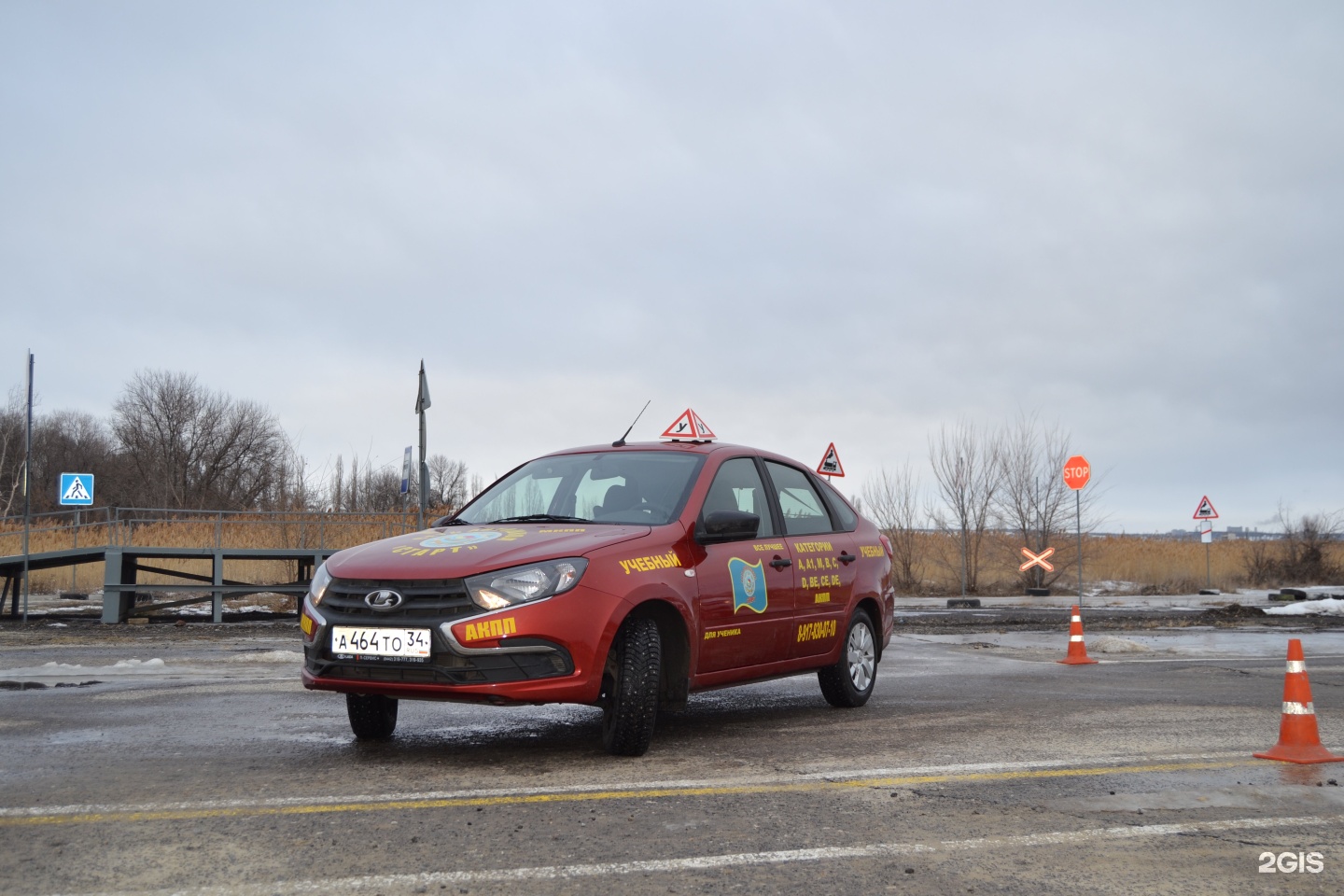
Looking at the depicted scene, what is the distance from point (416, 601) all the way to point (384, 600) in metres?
Answer: 0.18

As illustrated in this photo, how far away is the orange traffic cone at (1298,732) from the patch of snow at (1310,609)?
17.7 m

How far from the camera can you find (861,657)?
835 centimetres

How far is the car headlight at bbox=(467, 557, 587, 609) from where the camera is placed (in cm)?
560

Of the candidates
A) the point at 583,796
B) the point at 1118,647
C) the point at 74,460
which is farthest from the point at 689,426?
the point at 74,460

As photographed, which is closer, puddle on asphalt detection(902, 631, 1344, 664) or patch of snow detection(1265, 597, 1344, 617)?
puddle on asphalt detection(902, 631, 1344, 664)

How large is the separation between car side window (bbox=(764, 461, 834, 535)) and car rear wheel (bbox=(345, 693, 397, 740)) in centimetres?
276

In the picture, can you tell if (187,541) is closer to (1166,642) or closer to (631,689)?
(1166,642)

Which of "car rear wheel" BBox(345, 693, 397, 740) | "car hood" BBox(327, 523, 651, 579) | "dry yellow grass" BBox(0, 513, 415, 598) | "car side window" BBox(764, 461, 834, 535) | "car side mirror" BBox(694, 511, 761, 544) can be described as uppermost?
"dry yellow grass" BBox(0, 513, 415, 598)

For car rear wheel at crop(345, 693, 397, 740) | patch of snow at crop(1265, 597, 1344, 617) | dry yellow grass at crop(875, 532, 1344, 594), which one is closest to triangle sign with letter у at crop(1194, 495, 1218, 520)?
dry yellow grass at crop(875, 532, 1344, 594)

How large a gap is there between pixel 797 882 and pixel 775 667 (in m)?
3.50

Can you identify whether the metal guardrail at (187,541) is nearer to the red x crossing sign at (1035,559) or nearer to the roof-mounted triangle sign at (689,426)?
the roof-mounted triangle sign at (689,426)

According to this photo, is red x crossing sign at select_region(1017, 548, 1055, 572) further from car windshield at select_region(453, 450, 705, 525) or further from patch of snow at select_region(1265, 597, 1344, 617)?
car windshield at select_region(453, 450, 705, 525)

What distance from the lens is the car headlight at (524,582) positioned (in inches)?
221

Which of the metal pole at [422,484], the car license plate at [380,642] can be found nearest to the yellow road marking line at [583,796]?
the car license plate at [380,642]
